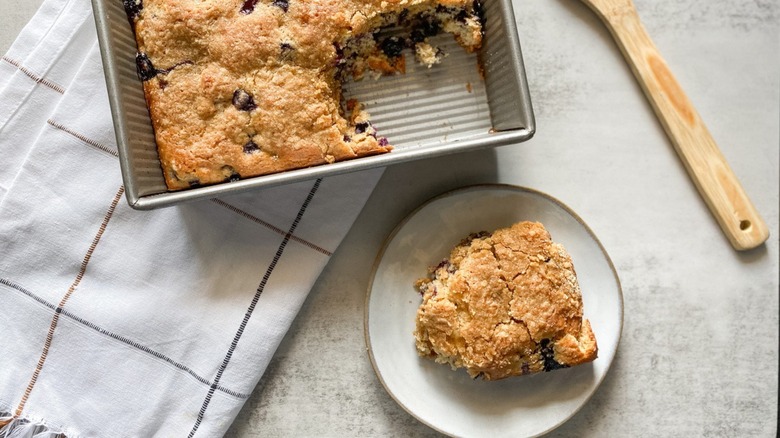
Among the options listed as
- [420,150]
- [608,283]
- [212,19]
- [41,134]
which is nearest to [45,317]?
[41,134]

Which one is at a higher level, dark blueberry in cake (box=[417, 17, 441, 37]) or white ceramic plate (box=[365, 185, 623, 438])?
dark blueberry in cake (box=[417, 17, 441, 37])

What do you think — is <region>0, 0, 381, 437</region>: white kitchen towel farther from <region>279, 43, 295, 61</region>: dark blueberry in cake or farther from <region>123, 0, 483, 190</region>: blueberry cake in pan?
<region>279, 43, 295, 61</region>: dark blueberry in cake

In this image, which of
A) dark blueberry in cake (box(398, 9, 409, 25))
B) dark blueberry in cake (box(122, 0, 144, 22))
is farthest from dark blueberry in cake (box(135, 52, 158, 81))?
dark blueberry in cake (box(398, 9, 409, 25))

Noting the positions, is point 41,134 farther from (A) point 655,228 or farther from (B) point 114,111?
(A) point 655,228

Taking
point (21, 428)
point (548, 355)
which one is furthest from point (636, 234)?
point (21, 428)

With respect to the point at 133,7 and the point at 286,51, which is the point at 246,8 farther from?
the point at 133,7
